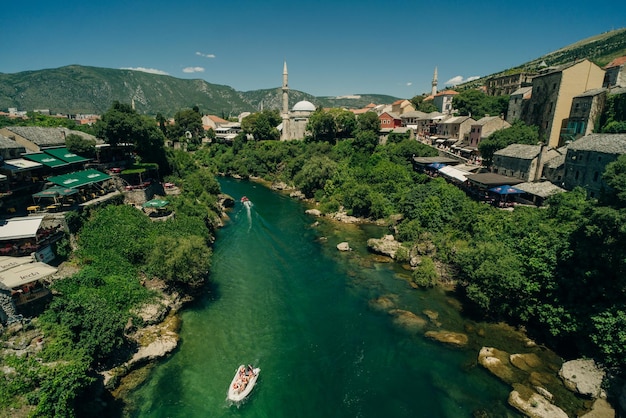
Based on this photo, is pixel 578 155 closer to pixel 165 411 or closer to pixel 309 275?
pixel 309 275

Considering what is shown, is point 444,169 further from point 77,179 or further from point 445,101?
point 445,101

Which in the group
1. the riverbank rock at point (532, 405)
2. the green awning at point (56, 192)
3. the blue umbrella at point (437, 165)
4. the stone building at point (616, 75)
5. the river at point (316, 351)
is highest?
the stone building at point (616, 75)

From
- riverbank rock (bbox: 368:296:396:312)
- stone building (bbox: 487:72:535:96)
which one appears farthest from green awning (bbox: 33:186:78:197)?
stone building (bbox: 487:72:535:96)

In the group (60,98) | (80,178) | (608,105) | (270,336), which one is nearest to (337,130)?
(608,105)

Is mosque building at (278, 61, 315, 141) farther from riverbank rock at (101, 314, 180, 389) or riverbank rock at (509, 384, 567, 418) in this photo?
riverbank rock at (509, 384, 567, 418)

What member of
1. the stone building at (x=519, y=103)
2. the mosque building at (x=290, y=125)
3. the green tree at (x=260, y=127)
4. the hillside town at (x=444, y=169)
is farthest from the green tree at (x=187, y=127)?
the stone building at (x=519, y=103)

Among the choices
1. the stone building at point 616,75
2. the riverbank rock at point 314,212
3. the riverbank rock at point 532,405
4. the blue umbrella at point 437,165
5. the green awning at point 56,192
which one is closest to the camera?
the riverbank rock at point 532,405

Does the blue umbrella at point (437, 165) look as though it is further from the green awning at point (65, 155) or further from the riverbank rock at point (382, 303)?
the green awning at point (65, 155)
